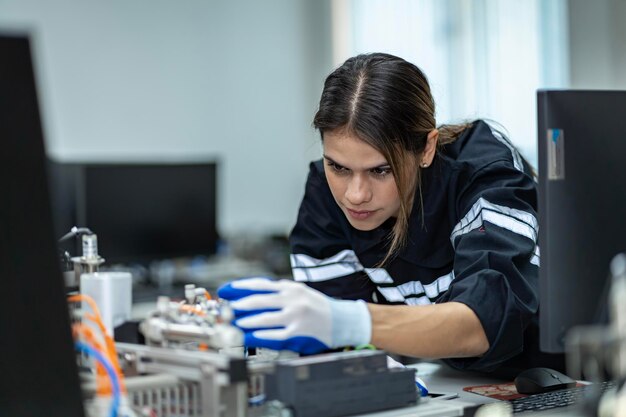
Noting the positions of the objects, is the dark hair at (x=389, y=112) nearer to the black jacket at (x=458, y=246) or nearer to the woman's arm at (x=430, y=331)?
the black jacket at (x=458, y=246)

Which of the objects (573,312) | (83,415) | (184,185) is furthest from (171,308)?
(184,185)

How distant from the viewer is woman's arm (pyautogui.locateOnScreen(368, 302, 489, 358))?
1.23m

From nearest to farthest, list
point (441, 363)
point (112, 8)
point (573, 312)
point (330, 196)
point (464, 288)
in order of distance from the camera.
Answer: point (573, 312) → point (464, 288) → point (441, 363) → point (330, 196) → point (112, 8)

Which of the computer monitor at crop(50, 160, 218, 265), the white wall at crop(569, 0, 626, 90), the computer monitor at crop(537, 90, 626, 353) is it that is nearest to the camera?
the computer monitor at crop(537, 90, 626, 353)

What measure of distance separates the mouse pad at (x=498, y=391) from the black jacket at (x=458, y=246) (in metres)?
0.04

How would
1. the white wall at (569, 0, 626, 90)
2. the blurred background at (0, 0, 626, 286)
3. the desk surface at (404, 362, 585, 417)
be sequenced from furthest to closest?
the blurred background at (0, 0, 626, 286) < the white wall at (569, 0, 626, 90) < the desk surface at (404, 362, 585, 417)

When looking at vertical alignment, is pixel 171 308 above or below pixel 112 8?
below

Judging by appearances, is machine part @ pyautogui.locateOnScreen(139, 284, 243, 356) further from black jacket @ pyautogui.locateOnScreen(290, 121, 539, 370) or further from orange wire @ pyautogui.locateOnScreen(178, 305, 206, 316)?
black jacket @ pyautogui.locateOnScreen(290, 121, 539, 370)

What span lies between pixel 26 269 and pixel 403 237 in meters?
1.06

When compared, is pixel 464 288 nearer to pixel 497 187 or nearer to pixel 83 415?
pixel 497 187

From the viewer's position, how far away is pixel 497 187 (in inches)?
62.3

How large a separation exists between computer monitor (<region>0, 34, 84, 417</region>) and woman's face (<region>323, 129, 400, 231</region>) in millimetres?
877

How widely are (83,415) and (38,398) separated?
0.15 feet

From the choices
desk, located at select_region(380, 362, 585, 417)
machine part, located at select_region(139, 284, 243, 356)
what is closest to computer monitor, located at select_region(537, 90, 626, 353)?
desk, located at select_region(380, 362, 585, 417)
